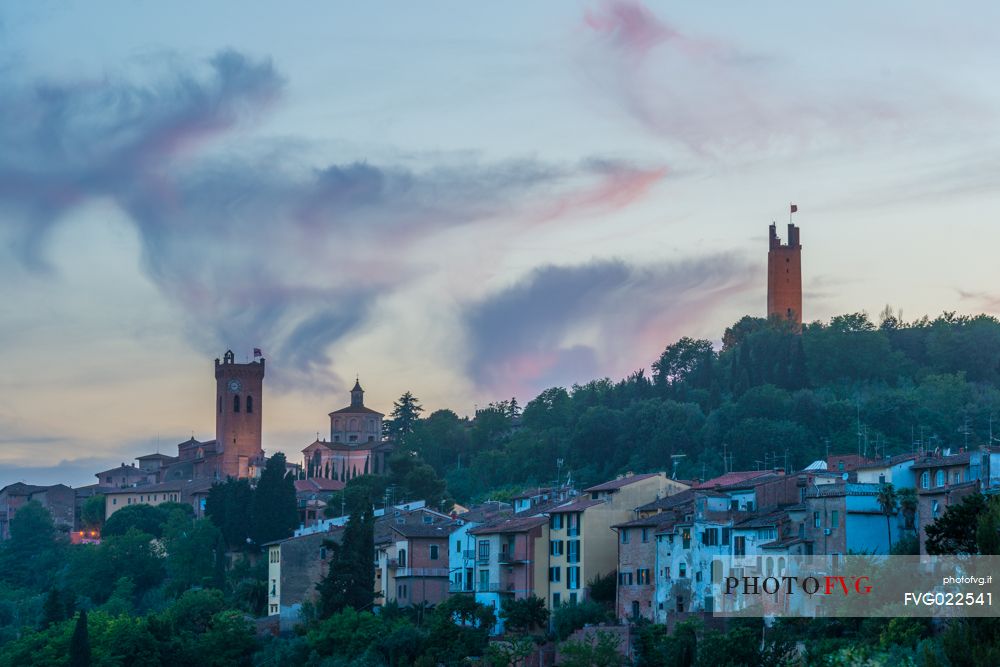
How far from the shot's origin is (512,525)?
212 ft

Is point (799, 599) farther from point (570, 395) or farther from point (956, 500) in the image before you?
point (570, 395)

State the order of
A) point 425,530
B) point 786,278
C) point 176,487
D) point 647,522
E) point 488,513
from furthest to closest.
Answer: point 786,278
point 176,487
point 488,513
point 425,530
point 647,522

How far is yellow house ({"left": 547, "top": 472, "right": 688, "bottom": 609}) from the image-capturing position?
60875mm

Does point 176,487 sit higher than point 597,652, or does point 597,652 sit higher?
point 176,487

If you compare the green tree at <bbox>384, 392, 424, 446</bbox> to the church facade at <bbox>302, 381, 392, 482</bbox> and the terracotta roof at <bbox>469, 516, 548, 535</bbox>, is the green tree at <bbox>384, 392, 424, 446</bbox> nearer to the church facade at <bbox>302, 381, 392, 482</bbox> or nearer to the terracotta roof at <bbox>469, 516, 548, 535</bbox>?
the church facade at <bbox>302, 381, 392, 482</bbox>

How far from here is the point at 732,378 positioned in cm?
11300

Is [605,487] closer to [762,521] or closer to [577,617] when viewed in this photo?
[577,617]

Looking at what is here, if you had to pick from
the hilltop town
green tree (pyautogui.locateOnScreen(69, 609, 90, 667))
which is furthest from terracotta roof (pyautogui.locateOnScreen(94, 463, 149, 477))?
green tree (pyautogui.locateOnScreen(69, 609, 90, 667))

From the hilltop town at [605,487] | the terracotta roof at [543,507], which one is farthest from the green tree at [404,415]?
the terracotta roof at [543,507]

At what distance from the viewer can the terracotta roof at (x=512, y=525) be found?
6306 centimetres

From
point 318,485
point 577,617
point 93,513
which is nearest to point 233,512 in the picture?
point 318,485

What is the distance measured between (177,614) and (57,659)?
221 inches

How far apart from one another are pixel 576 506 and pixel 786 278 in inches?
2803

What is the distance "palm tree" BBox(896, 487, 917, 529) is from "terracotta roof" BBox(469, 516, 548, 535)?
1636cm
